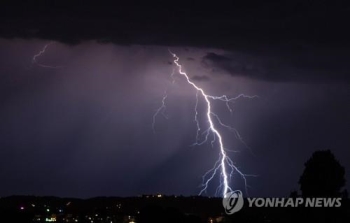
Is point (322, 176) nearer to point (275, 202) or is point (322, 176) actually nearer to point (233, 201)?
point (233, 201)

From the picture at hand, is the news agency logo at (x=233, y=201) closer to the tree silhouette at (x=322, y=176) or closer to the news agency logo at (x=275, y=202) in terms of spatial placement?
the news agency logo at (x=275, y=202)

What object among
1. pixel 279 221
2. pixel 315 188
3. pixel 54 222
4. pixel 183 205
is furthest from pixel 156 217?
pixel 183 205

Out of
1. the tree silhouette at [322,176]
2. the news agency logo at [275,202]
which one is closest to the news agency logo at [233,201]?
the news agency logo at [275,202]

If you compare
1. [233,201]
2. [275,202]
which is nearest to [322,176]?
[233,201]

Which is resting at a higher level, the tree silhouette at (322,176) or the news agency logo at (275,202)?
the tree silhouette at (322,176)

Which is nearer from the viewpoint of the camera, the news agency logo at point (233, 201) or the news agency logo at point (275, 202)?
the news agency logo at point (275, 202)
